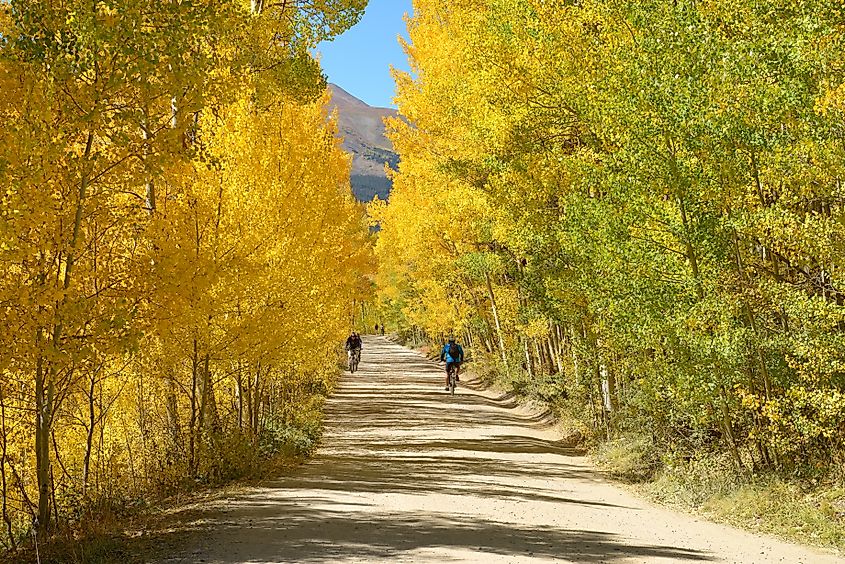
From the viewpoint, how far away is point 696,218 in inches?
364

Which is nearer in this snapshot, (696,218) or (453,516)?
(453,516)

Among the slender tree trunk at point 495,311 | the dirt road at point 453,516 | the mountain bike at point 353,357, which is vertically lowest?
the dirt road at point 453,516

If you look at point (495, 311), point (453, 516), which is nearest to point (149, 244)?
point (453, 516)

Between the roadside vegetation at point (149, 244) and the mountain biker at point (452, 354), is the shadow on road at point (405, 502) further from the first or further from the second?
the mountain biker at point (452, 354)

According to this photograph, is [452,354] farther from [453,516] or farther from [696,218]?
[453,516]

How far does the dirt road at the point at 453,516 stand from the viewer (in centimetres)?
666

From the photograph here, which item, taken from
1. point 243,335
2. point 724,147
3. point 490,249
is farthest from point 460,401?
point 724,147

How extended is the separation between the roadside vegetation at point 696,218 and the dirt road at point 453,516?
90cm

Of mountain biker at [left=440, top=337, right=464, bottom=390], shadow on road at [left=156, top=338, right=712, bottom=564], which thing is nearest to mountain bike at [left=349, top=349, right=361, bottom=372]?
mountain biker at [left=440, top=337, right=464, bottom=390]

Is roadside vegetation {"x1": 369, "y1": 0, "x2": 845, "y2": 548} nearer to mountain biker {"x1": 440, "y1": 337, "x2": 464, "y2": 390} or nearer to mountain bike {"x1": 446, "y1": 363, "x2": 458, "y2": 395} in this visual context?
mountain biker {"x1": 440, "y1": 337, "x2": 464, "y2": 390}

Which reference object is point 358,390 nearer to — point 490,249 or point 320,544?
point 490,249

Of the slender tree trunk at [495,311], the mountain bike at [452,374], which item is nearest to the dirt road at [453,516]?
the slender tree trunk at [495,311]

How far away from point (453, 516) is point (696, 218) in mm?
4546

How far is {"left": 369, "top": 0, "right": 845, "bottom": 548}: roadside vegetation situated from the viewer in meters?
8.03
